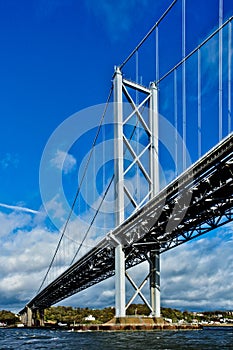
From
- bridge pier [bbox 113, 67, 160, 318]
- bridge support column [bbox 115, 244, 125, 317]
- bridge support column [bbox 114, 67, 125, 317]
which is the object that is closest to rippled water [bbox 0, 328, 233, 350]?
bridge support column [bbox 115, 244, 125, 317]

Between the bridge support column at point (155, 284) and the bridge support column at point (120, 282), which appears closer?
the bridge support column at point (120, 282)

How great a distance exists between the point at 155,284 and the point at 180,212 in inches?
324

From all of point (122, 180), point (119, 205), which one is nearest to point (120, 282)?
point (119, 205)

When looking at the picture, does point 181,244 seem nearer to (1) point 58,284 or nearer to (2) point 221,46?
(2) point 221,46

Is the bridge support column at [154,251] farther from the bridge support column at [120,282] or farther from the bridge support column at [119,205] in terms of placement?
the bridge support column at [120,282]

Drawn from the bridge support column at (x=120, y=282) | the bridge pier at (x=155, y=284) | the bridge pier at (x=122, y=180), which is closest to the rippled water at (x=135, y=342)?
the bridge support column at (x=120, y=282)

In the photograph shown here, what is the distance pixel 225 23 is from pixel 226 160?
332 inches

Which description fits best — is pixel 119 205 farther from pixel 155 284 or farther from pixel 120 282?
pixel 155 284

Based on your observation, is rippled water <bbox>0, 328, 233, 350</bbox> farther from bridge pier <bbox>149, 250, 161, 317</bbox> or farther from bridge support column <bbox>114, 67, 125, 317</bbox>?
bridge pier <bbox>149, 250, 161, 317</bbox>

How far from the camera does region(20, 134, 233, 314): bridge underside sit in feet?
77.7

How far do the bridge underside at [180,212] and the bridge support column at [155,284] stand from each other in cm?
61

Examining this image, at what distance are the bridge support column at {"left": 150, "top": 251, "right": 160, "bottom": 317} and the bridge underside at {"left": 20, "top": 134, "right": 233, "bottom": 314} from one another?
61 centimetres

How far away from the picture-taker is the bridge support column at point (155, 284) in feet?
117

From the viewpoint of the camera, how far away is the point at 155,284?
36.0 meters
